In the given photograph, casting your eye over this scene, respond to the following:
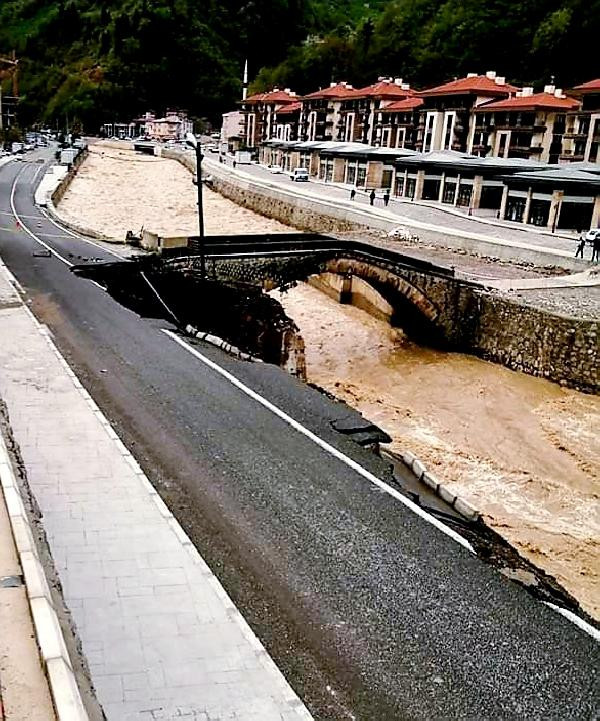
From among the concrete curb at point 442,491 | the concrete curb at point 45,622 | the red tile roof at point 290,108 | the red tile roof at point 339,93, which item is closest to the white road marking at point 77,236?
the concrete curb at point 442,491

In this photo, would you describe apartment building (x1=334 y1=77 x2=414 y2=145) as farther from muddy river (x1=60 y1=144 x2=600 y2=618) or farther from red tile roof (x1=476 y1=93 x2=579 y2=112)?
muddy river (x1=60 y1=144 x2=600 y2=618)

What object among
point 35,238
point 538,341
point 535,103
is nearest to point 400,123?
point 535,103

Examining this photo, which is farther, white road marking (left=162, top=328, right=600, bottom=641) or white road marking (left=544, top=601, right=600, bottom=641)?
white road marking (left=162, top=328, right=600, bottom=641)

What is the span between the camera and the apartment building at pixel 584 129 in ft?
144

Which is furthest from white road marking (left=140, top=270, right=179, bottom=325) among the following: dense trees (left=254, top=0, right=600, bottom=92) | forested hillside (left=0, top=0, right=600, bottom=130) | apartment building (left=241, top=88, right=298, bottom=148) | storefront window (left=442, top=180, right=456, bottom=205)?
apartment building (left=241, top=88, right=298, bottom=148)

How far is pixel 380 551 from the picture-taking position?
9492 millimetres

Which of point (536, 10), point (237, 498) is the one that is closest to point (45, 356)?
point (237, 498)

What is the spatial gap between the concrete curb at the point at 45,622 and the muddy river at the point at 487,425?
8.09 metres

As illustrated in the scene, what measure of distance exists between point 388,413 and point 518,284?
876 cm

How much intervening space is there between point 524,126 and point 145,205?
2687 centimetres

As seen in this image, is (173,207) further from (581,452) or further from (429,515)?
(429,515)

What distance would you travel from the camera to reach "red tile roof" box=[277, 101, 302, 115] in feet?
262

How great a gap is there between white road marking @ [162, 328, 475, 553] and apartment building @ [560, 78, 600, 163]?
117 feet

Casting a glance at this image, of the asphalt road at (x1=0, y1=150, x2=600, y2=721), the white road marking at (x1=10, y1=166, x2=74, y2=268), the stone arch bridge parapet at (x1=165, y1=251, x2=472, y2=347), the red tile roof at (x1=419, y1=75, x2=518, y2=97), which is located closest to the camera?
the asphalt road at (x1=0, y1=150, x2=600, y2=721)
